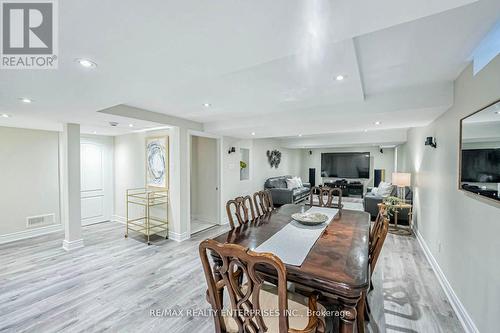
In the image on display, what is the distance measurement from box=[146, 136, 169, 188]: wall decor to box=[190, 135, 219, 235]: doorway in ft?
3.53

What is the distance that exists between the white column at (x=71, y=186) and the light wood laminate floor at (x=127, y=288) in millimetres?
239

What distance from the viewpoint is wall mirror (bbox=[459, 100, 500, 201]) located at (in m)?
1.53

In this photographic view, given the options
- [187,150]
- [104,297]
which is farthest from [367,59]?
[104,297]

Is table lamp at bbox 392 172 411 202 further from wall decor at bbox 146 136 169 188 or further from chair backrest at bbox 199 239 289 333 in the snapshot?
wall decor at bbox 146 136 169 188

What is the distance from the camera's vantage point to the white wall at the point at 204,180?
16.7ft

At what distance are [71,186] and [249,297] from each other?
381 cm

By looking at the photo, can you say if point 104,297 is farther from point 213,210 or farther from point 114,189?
point 114,189

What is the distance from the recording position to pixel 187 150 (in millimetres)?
4148

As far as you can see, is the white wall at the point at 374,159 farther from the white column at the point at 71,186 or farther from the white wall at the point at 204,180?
the white column at the point at 71,186

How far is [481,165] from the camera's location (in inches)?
68.0

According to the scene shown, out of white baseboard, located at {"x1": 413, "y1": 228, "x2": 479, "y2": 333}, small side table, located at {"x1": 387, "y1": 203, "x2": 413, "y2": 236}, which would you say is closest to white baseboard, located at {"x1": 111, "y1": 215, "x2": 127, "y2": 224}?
white baseboard, located at {"x1": 413, "y1": 228, "x2": 479, "y2": 333}

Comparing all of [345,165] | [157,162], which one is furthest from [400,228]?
[157,162]

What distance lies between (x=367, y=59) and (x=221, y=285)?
2.11 m

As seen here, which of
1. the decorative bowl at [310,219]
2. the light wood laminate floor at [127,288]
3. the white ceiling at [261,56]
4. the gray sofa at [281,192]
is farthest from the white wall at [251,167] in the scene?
the decorative bowl at [310,219]
